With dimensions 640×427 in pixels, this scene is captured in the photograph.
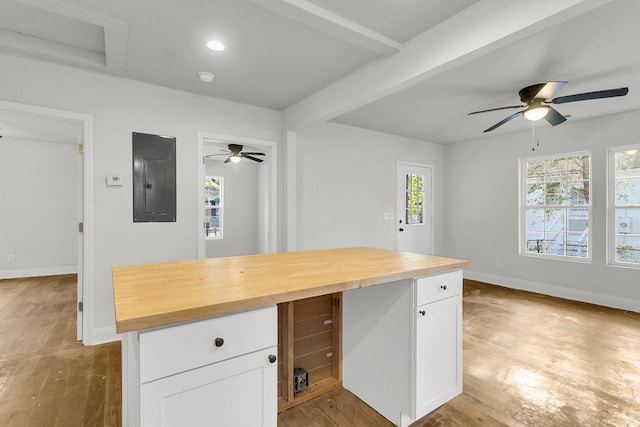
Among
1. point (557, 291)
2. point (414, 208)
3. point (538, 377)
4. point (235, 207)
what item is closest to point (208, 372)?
point (538, 377)

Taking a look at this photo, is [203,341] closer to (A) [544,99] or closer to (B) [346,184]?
(A) [544,99]

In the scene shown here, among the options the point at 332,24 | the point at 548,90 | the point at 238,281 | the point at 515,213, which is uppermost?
the point at 332,24

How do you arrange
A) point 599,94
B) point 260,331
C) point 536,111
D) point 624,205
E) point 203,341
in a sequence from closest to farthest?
point 203,341 < point 260,331 < point 599,94 < point 536,111 < point 624,205

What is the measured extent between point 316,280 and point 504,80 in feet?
9.19

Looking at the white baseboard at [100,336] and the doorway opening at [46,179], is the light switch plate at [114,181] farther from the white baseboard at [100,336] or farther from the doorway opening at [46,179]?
the doorway opening at [46,179]

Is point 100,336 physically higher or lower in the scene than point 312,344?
lower

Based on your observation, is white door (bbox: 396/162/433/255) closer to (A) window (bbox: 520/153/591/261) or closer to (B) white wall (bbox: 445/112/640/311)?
(B) white wall (bbox: 445/112/640/311)

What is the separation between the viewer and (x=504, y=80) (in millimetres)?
2934

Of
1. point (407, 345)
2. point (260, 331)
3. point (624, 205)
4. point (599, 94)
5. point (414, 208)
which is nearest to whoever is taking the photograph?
point (260, 331)

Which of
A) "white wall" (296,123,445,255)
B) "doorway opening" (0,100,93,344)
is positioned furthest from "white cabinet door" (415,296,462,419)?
"doorway opening" (0,100,93,344)

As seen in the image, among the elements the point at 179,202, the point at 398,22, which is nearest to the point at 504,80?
the point at 398,22

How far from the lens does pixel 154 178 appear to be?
313cm

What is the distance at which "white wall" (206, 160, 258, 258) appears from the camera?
6.83m

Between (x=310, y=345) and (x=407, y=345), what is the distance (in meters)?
0.64
